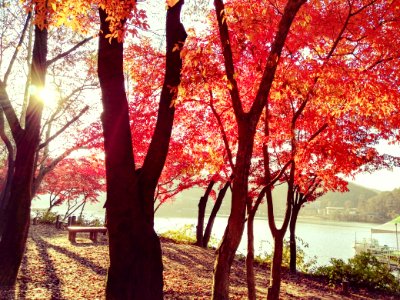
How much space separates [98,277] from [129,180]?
4628 millimetres

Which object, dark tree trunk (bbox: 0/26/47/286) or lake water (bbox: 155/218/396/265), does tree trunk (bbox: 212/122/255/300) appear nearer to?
dark tree trunk (bbox: 0/26/47/286)

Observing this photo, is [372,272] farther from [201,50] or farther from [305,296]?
[201,50]

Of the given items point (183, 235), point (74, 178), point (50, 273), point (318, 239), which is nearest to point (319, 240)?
point (318, 239)

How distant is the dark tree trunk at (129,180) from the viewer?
4641mm

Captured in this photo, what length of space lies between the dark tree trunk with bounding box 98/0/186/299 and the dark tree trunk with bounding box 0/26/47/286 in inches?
116

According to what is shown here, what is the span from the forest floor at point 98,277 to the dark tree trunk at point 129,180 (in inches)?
92.1

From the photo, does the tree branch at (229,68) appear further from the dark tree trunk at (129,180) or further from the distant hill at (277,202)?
the distant hill at (277,202)

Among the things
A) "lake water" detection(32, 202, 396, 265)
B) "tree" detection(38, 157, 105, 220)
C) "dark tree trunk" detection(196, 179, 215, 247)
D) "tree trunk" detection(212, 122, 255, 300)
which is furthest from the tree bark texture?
"tree" detection(38, 157, 105, 220)

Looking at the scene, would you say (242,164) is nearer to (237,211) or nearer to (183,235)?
(237,211)

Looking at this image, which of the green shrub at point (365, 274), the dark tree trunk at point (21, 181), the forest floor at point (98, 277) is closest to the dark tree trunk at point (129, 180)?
the forest floor at point (98, 277)

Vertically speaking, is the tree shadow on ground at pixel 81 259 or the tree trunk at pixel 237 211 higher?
the tree trunk at pixel 237 211

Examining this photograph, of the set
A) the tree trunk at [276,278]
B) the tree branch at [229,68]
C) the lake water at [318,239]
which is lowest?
the lake water at [318,239]

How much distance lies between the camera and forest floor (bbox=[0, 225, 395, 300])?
6809mm

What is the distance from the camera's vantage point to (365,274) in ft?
39.5
